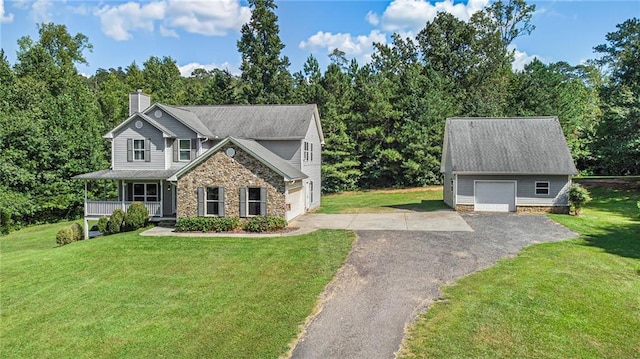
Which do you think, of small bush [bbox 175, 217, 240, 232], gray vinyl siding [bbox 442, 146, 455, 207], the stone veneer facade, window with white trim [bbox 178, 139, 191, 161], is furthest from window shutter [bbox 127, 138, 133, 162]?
gray vinyl siding [bbox 442, 146, 455, 207]

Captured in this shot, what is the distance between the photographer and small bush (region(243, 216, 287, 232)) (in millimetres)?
19953

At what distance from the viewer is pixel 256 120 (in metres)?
27.5

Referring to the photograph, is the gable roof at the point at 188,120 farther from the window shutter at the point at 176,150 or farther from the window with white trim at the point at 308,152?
the window with white trim at the point at 308,152

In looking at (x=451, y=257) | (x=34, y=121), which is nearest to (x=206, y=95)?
(x=34, y=121)

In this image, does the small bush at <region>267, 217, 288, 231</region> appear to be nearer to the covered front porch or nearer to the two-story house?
the two-story house

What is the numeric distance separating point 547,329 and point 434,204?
2081cm

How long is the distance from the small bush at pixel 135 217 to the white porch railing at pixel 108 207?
82 centimetres

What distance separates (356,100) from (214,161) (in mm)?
26662

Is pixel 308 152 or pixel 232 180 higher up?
pixel 308 152

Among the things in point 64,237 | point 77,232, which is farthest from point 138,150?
point 64,237

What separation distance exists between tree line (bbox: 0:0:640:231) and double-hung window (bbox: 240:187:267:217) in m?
12.6

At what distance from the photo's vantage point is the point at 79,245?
19219 mm

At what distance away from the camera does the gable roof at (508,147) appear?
24328mm

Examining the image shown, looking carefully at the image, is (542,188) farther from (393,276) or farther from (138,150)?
(138,150)
